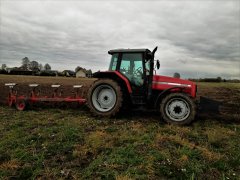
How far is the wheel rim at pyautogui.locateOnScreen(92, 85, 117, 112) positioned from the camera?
386 inches

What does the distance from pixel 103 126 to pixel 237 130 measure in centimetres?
394

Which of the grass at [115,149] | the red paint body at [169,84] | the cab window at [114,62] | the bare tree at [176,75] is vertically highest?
the cab window at [114,62]

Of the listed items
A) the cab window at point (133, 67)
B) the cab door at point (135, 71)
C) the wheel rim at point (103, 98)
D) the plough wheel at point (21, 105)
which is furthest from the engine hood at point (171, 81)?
the plough wheel at point (21, 105)

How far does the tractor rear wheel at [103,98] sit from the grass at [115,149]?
2.03ft

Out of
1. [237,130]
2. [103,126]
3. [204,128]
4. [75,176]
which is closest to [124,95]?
[103,126]

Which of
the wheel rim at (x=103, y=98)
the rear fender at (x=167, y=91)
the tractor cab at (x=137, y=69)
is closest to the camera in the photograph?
the rear fender at (x=167, y=91)

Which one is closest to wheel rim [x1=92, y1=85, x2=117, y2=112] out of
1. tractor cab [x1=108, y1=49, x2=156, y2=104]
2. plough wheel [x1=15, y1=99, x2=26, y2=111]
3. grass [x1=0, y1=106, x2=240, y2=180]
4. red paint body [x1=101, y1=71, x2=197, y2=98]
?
red paint body [x1=101, y1=71, x2=197, y2=98]

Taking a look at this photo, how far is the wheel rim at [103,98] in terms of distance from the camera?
32.2ft

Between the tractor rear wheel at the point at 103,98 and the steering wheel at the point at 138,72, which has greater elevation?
the steering wheel at the point at 138,72

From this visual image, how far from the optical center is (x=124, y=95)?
9688 mm

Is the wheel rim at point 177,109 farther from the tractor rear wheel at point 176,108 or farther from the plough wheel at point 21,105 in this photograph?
the plough wheel at point 21,105

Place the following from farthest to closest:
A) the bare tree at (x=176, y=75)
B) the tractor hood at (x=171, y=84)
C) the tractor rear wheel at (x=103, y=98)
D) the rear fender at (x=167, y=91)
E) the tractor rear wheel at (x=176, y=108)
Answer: the bare tree at (x=176, y=75) → the tractor rear wheel at (x=103, y=98) → the tractor hood at (x=171, y=84) → the rear fender at (x=167, y=91) → the tractor rear wheel at (x=176, y=108)

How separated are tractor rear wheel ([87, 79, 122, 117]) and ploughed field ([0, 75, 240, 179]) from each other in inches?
18.2

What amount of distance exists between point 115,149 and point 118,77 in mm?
4094
